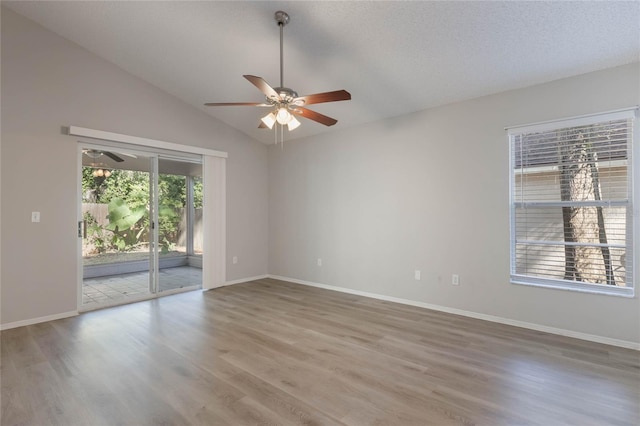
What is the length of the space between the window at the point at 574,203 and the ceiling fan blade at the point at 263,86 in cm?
272

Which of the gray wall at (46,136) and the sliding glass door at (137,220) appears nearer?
the gray wall at (46,136)

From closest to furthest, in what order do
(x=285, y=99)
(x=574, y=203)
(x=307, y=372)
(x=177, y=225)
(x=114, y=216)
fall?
(x=307, y=372)
(x=285, y=99)
(x=574, y=203)
(x=114, y=216)
(x=177, y=225)

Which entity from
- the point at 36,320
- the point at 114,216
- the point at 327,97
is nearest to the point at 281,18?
the point at 327,97

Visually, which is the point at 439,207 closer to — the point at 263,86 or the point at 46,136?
the point at 263,86

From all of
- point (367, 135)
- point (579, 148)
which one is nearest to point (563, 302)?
point (579, 148)

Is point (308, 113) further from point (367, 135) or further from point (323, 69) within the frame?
point (367, 135)

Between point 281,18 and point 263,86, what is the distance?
945 millimetres

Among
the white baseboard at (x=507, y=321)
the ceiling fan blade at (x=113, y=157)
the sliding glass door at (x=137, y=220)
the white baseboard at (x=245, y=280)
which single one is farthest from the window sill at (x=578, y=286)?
the ceiling fan blade at (x=113, y=157)

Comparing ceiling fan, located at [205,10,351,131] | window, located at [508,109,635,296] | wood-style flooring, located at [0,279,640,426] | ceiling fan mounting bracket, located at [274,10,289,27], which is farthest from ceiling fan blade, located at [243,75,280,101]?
window, located at [508,109,635,296]

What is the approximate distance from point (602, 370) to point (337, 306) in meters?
2.68

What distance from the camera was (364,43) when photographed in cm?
313

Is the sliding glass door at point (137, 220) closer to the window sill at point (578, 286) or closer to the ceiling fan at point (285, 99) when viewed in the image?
the ceiling fan at point (285, 99)

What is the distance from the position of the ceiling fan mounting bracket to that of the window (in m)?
2.72

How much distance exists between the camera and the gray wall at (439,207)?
3.15 meters
